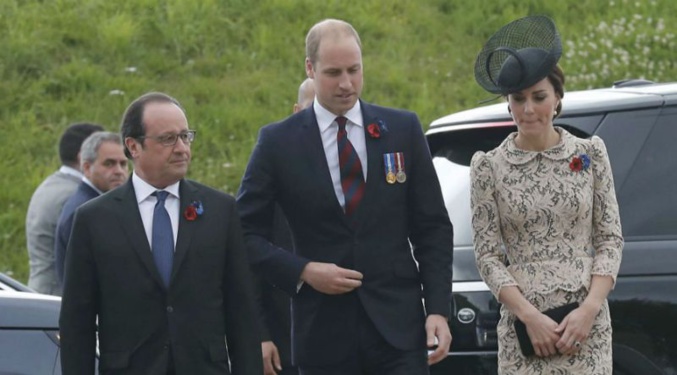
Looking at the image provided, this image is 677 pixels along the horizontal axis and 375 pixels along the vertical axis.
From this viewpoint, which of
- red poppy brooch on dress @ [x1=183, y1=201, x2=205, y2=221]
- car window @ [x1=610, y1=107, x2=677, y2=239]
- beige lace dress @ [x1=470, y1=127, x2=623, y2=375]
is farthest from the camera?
car window @ [x1=610, y1=107, x2=677, y2=239]

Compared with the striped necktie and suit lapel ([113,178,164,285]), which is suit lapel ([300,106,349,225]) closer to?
the striped necktie

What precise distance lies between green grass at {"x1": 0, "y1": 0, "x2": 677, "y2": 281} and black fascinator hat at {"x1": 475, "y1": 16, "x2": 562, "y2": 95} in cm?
767

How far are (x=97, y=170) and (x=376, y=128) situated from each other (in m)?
3.60

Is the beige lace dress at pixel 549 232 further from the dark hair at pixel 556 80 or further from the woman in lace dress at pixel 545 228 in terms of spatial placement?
the dark hair at pixel 556 80

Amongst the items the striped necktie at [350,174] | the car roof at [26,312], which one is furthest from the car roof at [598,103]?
the car roof at [26,312]

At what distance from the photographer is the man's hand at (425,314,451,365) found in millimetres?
5359

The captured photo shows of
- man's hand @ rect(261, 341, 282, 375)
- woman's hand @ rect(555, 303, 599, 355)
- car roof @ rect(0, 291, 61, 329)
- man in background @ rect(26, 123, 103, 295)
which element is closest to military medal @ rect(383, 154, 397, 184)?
woman's hand @ rect(555, 303, 599, 355)

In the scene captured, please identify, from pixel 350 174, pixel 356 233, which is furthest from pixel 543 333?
pixel 350 174

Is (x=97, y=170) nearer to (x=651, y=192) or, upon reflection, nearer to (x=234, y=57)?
(x=651, y=192)

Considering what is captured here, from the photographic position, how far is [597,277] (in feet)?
18.0

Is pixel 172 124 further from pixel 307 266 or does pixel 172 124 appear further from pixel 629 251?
pixel 629 251

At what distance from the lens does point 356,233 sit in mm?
5480

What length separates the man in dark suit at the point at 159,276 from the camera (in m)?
5.15

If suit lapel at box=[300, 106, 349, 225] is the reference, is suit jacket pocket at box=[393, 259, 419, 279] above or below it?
below
